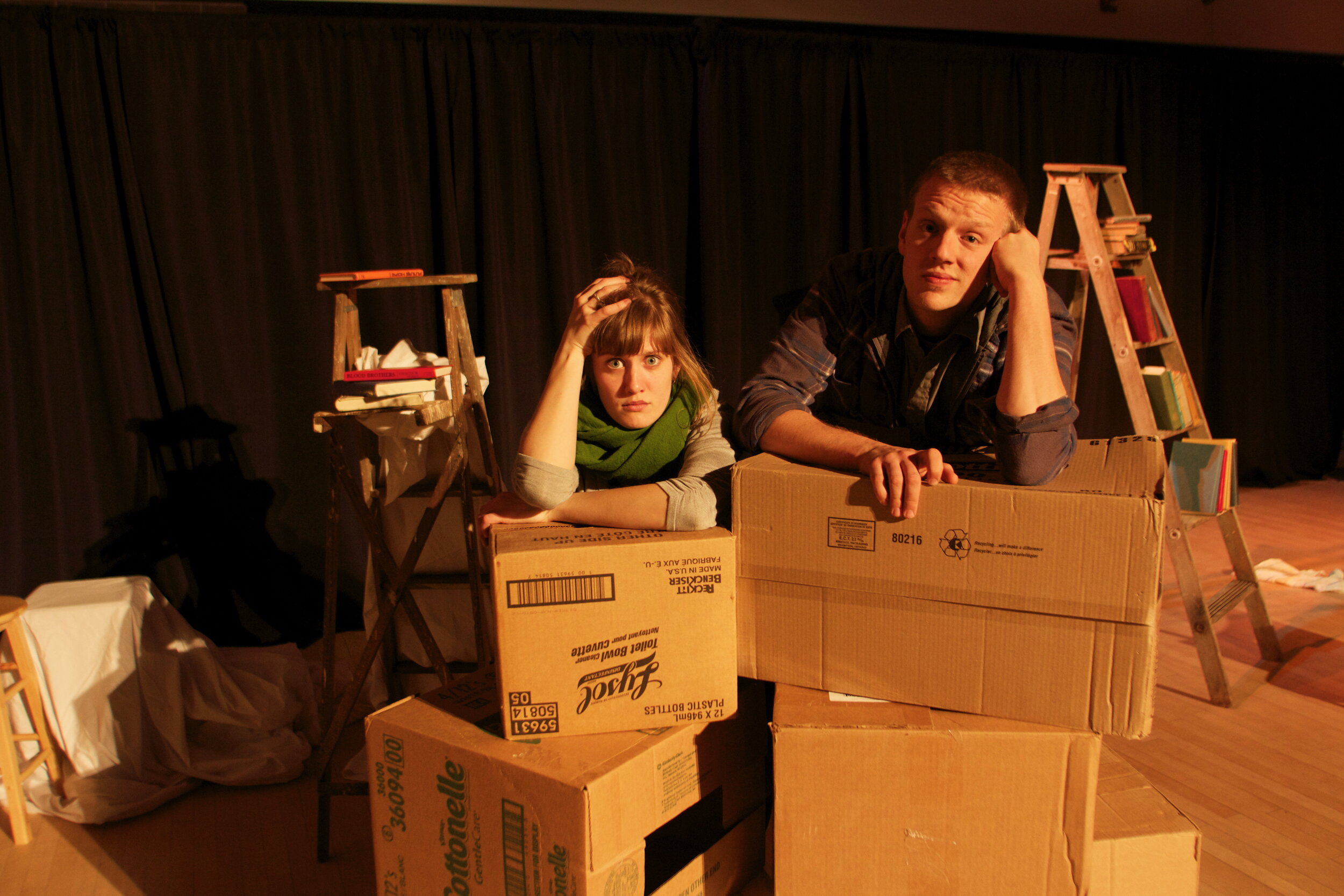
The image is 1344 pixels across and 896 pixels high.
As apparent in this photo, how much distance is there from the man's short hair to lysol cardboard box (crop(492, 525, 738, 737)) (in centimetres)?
71

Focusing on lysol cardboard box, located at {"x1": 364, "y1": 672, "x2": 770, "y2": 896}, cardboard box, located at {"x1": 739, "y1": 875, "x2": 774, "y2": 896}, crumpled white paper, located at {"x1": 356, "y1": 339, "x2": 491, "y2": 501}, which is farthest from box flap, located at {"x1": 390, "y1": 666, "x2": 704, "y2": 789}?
crumpled white paper, located at {"x1": 356, "y1": 339, "x2": 491, "y2": 501}

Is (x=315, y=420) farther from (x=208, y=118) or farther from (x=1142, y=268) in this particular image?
(x=1142, y=268)

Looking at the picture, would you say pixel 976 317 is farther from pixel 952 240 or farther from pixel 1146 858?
pixel 1146 858

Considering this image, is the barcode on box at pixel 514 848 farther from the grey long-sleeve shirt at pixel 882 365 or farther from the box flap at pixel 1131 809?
the box flap at pixel 1131 809

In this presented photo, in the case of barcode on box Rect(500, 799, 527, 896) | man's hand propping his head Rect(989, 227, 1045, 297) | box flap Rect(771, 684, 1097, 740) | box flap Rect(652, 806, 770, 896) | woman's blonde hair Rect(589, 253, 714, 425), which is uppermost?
man's hand propping his head Rect(989, 227, 1045, 297)

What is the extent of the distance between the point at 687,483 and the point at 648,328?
29 cm

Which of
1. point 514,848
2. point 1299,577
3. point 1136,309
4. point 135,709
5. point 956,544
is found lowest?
point 1299,577

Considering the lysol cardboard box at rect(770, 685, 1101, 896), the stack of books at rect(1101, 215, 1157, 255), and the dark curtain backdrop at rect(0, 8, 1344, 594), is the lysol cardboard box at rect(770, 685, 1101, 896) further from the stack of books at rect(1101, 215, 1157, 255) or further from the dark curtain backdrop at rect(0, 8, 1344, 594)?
the dark curtain backdrop at rect(0, 8, 1344, 594)

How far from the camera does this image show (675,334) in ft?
4.69

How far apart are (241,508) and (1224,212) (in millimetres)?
4818

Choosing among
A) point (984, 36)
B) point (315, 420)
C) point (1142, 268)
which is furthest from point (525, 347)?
point (984, 36)

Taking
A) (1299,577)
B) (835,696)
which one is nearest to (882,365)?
(835,696)

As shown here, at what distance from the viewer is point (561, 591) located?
3.57 ft

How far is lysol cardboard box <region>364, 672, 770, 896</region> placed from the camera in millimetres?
1029
